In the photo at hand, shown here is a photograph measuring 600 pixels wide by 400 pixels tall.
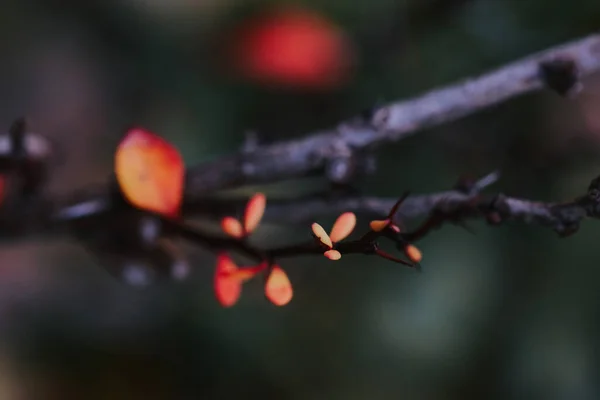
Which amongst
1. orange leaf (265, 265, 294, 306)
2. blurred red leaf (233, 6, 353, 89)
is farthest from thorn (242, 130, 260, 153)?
blurred red leaf (233, 6, 353, 89)

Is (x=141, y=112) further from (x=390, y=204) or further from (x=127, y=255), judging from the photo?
(x=390, y=204)

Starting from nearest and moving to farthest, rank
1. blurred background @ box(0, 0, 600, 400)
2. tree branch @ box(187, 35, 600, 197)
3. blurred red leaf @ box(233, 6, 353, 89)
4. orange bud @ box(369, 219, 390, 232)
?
orange bud @ box(369, 219, 390, 232) → tree branch @ box(187, 35, 600, 197) → blurred background @ box(0, 0, 600, 400) → blurred red leaf @ box(233, 6, 353, 89)

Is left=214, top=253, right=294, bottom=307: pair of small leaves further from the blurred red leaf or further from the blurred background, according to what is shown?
the blurred red leaf

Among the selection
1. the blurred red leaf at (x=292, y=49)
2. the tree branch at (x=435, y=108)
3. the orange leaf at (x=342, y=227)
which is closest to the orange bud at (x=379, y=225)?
the orange leaf at (x=342, y=227)

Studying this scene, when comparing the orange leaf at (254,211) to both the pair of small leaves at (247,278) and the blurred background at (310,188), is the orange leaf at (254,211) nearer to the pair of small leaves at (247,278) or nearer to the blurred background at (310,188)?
the pair of small leaves at (247,278)

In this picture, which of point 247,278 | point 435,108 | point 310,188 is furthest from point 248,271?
point 310,188
